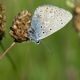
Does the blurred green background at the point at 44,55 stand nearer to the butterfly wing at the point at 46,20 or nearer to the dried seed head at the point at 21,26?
the butterfly wing at the point at 46,20

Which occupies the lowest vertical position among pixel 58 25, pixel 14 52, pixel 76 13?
pixel 14 52

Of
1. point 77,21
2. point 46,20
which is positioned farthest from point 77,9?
point 46,20

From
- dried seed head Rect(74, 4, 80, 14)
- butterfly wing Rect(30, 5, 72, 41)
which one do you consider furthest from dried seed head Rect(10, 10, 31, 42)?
dried seed head Rect(74, 4, 80, 14)

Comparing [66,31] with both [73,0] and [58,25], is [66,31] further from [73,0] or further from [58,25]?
[58,25]

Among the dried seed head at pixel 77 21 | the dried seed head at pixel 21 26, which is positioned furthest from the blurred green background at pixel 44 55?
the dried seed head at pixel 21 26

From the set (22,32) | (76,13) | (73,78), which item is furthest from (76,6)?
(22,32)

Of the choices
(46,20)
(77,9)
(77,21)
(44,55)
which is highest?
(46,20)

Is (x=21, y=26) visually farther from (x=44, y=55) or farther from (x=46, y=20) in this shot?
(x=44, y=55)
